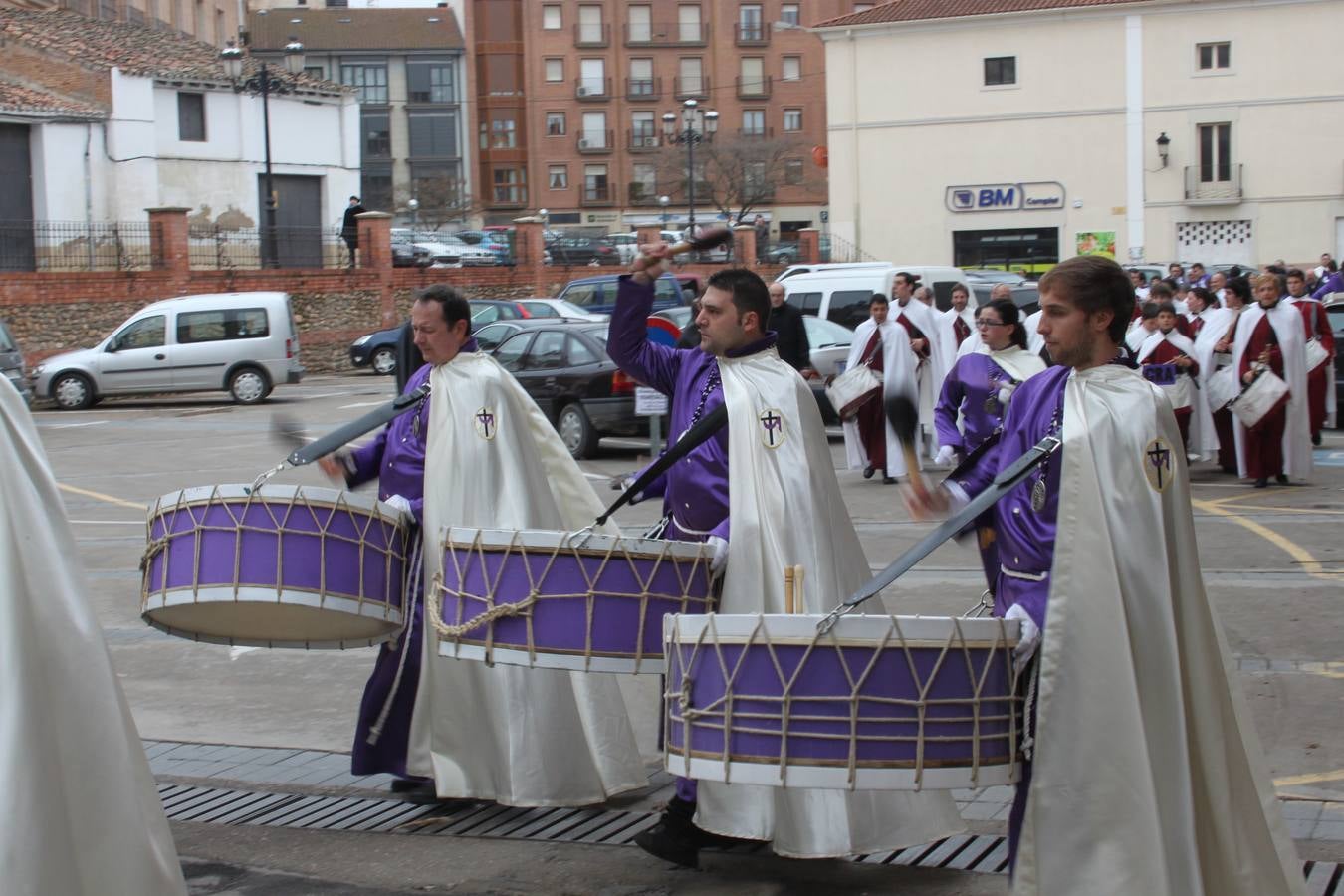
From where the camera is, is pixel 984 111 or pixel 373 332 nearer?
pixel 373 332

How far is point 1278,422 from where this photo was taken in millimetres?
14906

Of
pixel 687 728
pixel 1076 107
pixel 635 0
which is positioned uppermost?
pixel 635 0

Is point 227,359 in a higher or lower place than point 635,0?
lower

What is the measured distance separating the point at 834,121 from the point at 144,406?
28.5 metres

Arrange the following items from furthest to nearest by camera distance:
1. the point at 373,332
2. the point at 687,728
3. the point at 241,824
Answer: the point at 373,332
the point at 241,824
the point at 687,728

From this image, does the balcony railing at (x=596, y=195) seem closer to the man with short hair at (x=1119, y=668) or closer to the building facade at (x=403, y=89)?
the building facade at (x=403, y=89)

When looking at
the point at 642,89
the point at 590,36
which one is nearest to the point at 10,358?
the point at 642,89

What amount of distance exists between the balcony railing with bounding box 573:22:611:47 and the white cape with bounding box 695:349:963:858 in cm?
7881

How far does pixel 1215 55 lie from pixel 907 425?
48.3 metres

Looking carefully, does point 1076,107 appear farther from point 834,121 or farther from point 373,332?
point 373,332

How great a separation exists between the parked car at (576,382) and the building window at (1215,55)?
116 ft

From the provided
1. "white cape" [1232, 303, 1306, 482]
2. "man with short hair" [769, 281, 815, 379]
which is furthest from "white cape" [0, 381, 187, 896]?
"white cape" [1232, 303, 1306, 482]

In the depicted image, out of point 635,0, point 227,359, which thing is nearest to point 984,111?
point 227,359

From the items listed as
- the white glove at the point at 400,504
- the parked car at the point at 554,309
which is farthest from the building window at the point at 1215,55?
the white glove at the point at 400,504
